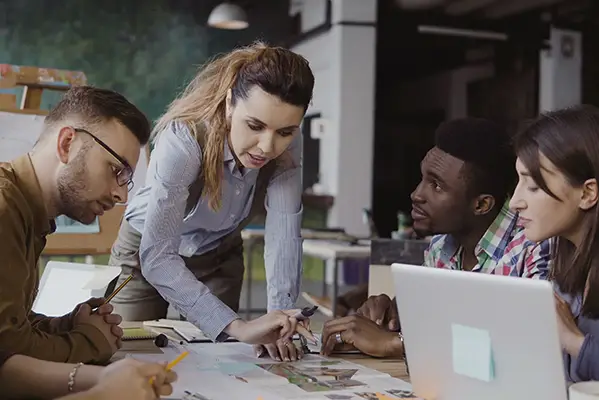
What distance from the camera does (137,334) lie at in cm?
168

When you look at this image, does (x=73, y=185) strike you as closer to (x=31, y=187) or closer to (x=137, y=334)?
(x=31, y=187)

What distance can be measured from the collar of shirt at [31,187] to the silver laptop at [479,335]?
2.03ft

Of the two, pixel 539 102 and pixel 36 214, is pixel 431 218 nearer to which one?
pixel 36 214

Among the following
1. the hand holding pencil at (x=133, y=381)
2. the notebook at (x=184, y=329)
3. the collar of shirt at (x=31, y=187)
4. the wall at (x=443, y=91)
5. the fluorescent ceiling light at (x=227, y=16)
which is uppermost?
the fluorescent ceiling light at (x=227, y=16)

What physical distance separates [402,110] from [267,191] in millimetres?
6603

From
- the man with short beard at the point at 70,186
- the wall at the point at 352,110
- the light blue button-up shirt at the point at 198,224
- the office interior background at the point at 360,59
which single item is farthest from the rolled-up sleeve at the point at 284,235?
the wall at the point at 352,110

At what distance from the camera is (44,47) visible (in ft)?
24.2

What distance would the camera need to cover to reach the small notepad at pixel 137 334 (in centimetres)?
165

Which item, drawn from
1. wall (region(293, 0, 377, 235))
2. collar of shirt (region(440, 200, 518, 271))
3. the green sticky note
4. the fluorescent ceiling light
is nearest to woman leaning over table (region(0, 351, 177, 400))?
the green sticky note

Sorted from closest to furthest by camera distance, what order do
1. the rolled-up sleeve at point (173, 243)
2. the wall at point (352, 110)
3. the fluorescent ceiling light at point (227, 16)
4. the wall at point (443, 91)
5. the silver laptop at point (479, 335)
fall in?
the silver laptop at point (479, 335), the rolled-up sleeve at point (173, 243), the wall at point (352, 110), the fluorescent ceiling light at point (227, 16), the wall at point (443, 91)

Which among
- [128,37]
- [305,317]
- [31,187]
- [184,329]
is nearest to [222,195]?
[184,329]

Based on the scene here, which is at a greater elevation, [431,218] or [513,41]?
[513,41]

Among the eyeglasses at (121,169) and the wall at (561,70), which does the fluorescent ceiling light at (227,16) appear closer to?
the wall at (561,70)

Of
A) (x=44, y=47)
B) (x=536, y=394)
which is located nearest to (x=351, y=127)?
(x=44, y=47)
